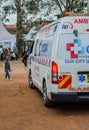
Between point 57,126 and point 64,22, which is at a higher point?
point 64,22

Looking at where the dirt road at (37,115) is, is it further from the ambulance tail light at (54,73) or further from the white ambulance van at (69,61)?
the ambulance tail light at (54,73)

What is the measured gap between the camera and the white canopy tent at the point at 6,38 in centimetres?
3853

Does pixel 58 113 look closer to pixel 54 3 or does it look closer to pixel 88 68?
pixel 88 68

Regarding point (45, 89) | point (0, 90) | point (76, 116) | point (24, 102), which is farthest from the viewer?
point (0, 90)

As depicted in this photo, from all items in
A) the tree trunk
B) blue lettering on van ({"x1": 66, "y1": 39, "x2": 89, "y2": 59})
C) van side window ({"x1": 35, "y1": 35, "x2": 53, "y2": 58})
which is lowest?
the tree trunk

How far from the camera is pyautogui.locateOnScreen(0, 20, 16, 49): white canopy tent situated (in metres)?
38.5

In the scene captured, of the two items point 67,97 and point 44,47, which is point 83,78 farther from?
point 44,47

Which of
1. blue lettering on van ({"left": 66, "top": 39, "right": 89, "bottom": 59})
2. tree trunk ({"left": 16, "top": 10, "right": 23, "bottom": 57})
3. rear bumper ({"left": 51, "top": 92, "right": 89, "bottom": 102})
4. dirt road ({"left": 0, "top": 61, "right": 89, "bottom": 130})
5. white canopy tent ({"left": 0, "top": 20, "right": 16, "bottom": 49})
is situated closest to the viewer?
dirt road ({"left": 0, "top": 61, "right": 89, "bottom": 130})

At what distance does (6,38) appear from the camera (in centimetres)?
3894

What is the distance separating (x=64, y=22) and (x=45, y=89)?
204 centimetres

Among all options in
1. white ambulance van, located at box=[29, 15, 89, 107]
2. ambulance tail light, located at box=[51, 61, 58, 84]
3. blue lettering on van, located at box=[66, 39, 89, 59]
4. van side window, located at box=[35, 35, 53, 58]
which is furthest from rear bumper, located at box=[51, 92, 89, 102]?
van side window, located at box=[35, 35, 53, 58]

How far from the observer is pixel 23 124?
28.5ft

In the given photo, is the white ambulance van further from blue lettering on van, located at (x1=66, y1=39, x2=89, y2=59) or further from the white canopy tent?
the white canopy tent

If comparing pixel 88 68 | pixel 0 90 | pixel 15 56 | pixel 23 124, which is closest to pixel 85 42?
pixel 88 68
